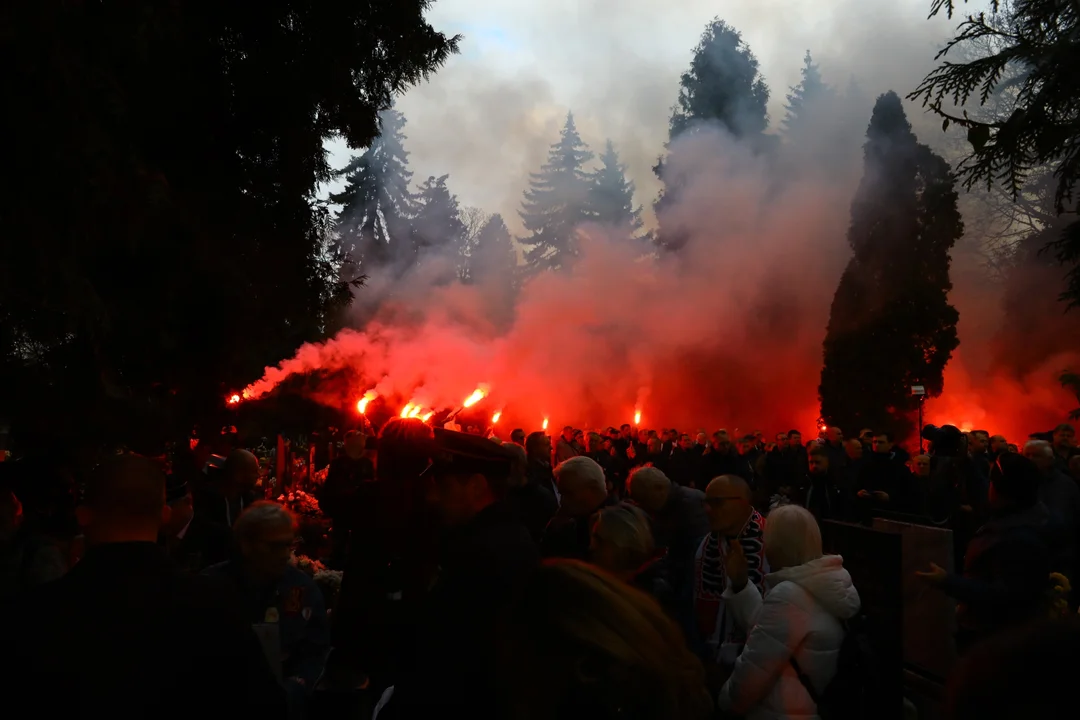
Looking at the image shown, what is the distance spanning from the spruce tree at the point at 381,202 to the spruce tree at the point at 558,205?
10.9 m

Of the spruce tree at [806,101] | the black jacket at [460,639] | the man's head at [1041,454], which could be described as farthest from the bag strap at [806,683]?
the spruce tree at [806,101]

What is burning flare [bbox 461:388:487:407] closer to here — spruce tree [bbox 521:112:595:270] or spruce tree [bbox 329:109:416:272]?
spruce tree [bbox 329:109:416:272]

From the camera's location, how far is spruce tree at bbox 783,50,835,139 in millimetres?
35844

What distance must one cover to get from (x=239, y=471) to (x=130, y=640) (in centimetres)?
429

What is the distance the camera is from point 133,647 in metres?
2.10

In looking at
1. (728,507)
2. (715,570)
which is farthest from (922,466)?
(728,507)

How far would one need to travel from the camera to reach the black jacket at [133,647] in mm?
2039

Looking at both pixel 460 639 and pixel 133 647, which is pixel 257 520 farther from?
pixel 460 639

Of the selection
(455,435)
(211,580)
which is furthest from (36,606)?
(455,435)

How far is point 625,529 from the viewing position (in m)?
3.42

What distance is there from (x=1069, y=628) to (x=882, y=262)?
83.3 feet

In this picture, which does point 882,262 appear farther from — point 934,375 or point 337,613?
point 337,613

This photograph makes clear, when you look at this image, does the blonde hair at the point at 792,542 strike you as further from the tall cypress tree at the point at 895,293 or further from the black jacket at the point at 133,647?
the tall cypress tree at the point at 895,293

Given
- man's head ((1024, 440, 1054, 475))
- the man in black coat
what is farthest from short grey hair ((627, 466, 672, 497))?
man's head ((1024, 440, 1054, 475))
